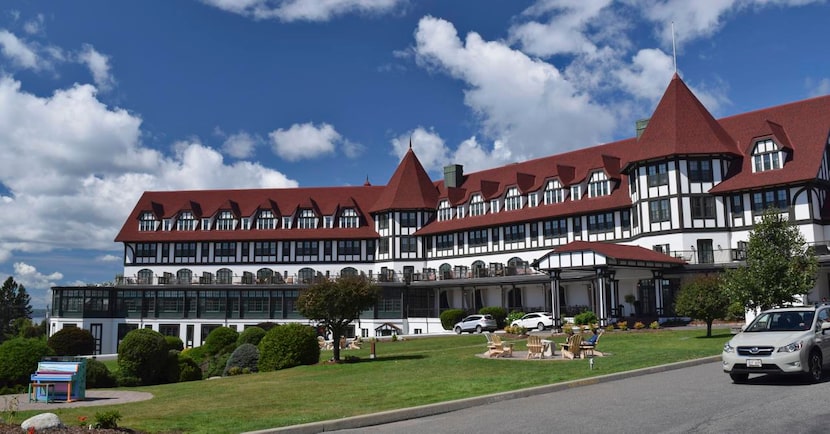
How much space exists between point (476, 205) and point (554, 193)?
26.9ft

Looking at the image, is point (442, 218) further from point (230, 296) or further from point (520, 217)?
point (230, 296)

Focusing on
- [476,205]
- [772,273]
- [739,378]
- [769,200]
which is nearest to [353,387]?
[739,378]

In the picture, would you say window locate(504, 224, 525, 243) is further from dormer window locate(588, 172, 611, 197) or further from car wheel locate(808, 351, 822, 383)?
car wheel locate(808, 351, 822, 383)

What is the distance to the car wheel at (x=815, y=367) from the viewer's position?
13961 millimetres

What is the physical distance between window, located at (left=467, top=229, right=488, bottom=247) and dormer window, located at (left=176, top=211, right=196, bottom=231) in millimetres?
28429

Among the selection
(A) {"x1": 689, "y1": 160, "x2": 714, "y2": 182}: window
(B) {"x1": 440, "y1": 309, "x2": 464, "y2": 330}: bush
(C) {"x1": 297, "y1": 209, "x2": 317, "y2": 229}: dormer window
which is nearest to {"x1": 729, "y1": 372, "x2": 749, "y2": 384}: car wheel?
(A) {"x1": 689, "y1": 160, "x2": 714, "y2": 182}: window

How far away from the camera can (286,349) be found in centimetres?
2606

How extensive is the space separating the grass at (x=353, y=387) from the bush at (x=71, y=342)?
30769mm

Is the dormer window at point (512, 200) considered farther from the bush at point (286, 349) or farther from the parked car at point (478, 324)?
the bush at point (286, 349)

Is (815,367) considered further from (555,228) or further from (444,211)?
(444,211)

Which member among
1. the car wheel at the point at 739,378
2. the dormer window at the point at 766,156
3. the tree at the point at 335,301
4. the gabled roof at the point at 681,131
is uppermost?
the gabled roof at the point at 681,131

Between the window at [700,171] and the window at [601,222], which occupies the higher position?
the window at [700,171]

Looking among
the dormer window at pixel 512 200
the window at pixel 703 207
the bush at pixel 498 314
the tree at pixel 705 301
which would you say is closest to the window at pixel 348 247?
the dormer window at pixel 512 200

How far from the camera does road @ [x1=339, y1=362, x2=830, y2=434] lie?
33.3ft
